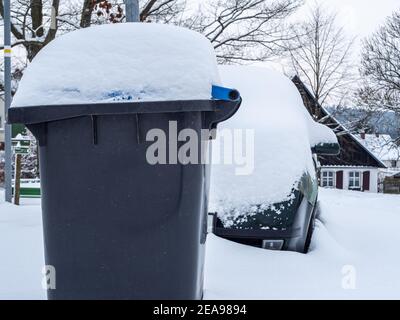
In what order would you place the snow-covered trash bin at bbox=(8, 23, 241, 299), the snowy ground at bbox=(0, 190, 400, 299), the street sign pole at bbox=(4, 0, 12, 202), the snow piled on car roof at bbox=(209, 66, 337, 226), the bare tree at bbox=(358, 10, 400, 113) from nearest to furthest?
the snow-covered trash bin at bbox=(8, 23, 241, 299) < the snowy ground at bbox=(0, 190, 400, 299) < the snow piled on car roof at bbox=(209, 66, 337, 226) < the street sign pole at bbox=(4, 0, 12, 202) < the bare tree at bbox=(358, 10, 400, 113)

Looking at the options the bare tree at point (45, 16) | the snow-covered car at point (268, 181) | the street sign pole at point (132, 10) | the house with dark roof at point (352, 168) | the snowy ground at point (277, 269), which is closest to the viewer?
the snowy ground at point (277, 269)

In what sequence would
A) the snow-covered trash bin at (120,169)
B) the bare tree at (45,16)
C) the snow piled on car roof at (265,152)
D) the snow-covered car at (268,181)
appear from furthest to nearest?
the bare tree at (45,16), the snow piled on car roof at (265,152), the snow-covered car at (268,181), the snow-covered trash bin at (120,169)

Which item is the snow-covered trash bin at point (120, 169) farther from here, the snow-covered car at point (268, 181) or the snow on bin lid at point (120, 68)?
the snow-covered car at point (268, 181)

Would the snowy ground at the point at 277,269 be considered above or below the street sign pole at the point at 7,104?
below

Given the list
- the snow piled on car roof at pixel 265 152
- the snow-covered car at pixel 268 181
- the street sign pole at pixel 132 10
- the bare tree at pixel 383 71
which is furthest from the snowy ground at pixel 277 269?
the bare tree at pixel 383 71

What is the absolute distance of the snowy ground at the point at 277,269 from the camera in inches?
114

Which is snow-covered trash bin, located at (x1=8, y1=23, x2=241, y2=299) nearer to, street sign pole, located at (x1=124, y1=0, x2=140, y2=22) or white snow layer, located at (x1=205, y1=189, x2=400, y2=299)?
white snow layer, located at (x1=205, y1=189, x2=400, y2=299)

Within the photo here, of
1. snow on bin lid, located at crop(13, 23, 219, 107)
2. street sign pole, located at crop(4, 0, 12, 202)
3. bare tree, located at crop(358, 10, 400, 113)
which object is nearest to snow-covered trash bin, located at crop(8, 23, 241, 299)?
snow on bin lid, located at crop(13, 23, 219, 107)

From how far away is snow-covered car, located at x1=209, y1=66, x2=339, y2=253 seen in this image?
3676 millimetres

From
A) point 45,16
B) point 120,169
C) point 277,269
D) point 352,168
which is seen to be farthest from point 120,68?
point 352,168

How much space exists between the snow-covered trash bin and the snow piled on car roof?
153cm

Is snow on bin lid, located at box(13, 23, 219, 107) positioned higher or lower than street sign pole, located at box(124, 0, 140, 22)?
lower

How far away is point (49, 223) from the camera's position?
2273 mm

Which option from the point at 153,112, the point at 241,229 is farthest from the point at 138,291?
the point at 241,229
